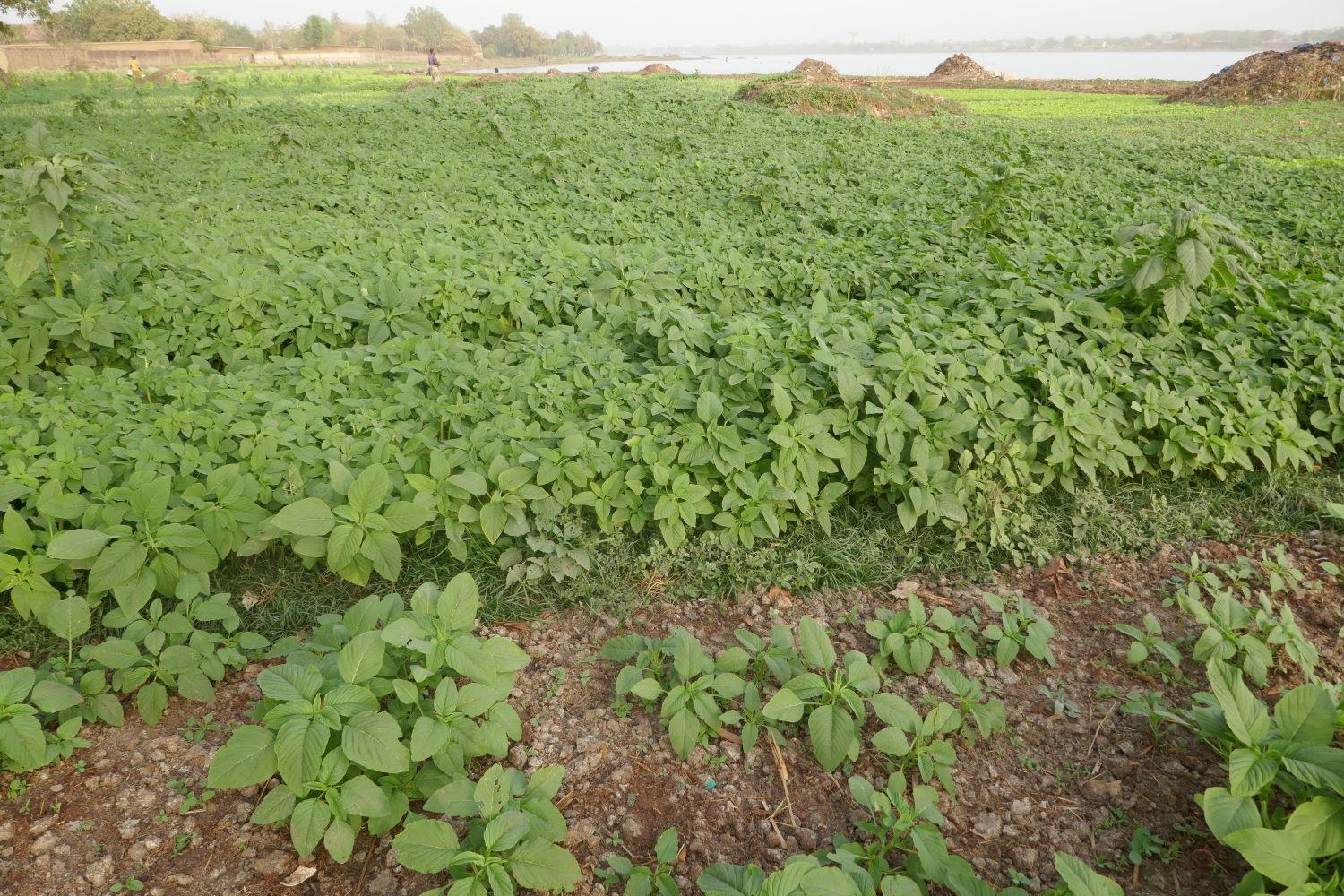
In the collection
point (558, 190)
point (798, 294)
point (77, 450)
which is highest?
point (558, 190)

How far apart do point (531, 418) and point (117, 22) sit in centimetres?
6289

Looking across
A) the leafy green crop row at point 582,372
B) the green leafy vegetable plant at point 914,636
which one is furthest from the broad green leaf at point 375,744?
the green leafy vegetable plant at point 914,636

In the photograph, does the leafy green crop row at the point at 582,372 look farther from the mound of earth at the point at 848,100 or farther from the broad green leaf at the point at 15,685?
the mound of earth at the point at 848,100

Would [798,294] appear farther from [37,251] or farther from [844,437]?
[37,251]

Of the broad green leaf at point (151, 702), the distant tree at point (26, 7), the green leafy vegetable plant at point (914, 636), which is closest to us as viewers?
the broad green leaf at point (151, 702)

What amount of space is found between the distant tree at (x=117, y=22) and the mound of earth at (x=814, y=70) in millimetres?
47452

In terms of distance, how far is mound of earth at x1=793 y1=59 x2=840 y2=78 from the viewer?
66.5ft

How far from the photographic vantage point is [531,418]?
3.17 meters

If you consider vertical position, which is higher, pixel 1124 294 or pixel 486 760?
pixel 1124 294

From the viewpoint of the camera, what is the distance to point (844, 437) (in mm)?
3152

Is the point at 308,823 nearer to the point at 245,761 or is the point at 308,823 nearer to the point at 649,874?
the point at 245,761

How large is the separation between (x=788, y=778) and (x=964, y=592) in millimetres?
1180

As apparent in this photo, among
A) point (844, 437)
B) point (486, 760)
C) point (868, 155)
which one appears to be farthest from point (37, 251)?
point (868, 155)

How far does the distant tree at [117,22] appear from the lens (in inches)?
1815
